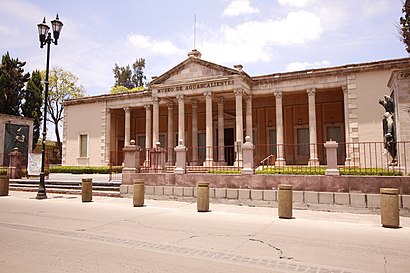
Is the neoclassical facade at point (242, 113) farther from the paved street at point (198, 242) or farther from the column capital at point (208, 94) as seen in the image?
the paved street at point (198, 242)

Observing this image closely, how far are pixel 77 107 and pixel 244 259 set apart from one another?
30030mm

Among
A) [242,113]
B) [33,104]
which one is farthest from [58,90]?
[242,113]

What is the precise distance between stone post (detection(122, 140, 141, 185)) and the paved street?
3.70 metres

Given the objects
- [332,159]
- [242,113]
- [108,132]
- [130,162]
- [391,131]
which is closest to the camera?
[332,159]

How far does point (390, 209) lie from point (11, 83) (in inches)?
1613

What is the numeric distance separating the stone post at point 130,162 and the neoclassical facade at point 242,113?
13.0 ft

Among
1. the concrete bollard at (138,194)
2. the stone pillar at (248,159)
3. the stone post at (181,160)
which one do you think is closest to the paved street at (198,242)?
the concrete bollard at (138,194)

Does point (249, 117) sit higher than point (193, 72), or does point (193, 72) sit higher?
point (193, 72)

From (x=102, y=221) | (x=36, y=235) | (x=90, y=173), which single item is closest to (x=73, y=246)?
(x=36, y=235)

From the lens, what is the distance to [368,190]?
982cm

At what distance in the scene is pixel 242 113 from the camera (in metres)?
24.3

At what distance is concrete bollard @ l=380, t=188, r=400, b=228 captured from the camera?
25.5 feet

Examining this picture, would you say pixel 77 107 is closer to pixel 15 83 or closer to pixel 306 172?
pixel 15 83

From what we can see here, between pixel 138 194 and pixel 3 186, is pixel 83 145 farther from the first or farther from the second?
pixel 138 194
